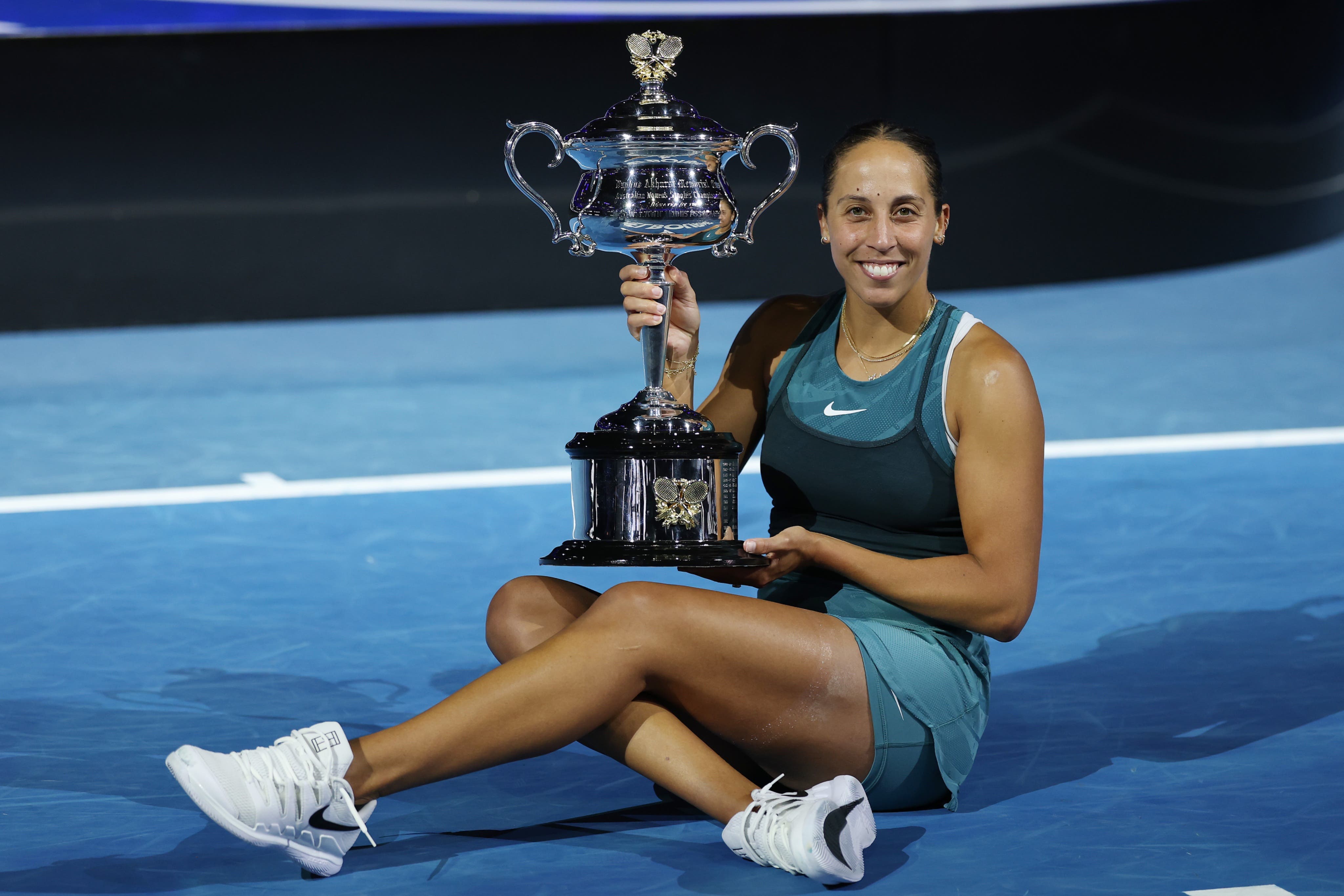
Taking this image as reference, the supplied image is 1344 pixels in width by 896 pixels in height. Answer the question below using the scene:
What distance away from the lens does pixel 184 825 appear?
2.39m

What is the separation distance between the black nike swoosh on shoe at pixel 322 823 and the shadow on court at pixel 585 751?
3.5 inches

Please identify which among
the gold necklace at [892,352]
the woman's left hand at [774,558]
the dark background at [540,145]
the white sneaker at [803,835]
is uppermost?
the dark background at [540,145]

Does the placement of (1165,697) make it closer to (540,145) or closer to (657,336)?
(657,336)

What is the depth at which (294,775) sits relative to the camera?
206 centimetres

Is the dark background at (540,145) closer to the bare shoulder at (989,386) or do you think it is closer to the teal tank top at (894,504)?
the teal tank top at (894,504)

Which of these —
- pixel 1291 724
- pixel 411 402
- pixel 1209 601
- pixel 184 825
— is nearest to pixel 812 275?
pixel 411 402

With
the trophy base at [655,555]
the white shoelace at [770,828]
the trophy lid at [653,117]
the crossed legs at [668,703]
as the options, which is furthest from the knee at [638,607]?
the trophy lid at [653,117]

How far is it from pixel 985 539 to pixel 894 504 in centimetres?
16

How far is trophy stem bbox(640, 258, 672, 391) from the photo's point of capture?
101 inches

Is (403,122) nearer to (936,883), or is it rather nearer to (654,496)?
(654,496)

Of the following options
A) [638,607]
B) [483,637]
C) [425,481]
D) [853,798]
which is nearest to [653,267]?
[638,607]

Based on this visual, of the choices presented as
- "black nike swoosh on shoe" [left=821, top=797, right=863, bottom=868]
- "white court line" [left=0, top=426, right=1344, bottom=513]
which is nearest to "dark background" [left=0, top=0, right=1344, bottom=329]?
"white court line" [left=0, top=426, right=1344, bottom=513]

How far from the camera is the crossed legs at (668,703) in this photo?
216 centimetres

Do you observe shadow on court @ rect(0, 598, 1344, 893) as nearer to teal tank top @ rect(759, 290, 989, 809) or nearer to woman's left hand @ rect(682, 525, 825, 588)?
teal tank top @ rect(759, 290, 989, 809)
